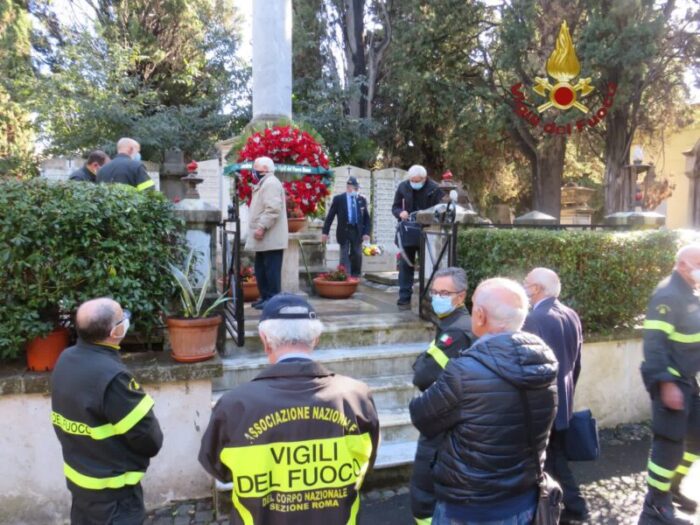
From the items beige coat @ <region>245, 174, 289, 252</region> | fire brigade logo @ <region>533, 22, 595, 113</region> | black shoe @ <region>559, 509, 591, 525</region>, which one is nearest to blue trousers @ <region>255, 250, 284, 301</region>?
beige coat @ <region>245, 174, 289, 252</region>

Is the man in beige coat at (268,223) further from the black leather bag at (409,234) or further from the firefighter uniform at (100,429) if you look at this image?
the firefighter uniform at (100,429)

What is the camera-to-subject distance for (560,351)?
342cm

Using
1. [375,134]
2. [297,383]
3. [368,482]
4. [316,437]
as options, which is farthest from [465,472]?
[375,134]

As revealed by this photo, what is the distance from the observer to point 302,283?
25.3 feet

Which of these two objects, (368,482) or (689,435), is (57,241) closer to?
(368,482)

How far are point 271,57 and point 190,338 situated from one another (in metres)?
5.47

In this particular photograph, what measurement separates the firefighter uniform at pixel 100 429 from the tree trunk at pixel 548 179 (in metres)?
14.1

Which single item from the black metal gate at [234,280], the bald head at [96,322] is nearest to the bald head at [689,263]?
the black metal gate at [234,280]

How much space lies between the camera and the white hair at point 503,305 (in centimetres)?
218

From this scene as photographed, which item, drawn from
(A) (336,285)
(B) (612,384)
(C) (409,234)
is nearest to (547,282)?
(B) (612,384)

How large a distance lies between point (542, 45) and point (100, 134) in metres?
11.6

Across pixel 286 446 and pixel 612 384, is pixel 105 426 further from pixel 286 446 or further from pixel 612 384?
pixel 612 384

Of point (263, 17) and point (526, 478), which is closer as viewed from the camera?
point (526, 478)

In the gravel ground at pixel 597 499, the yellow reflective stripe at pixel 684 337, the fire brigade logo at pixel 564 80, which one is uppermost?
the fire brigade logo at pixel 564 80
